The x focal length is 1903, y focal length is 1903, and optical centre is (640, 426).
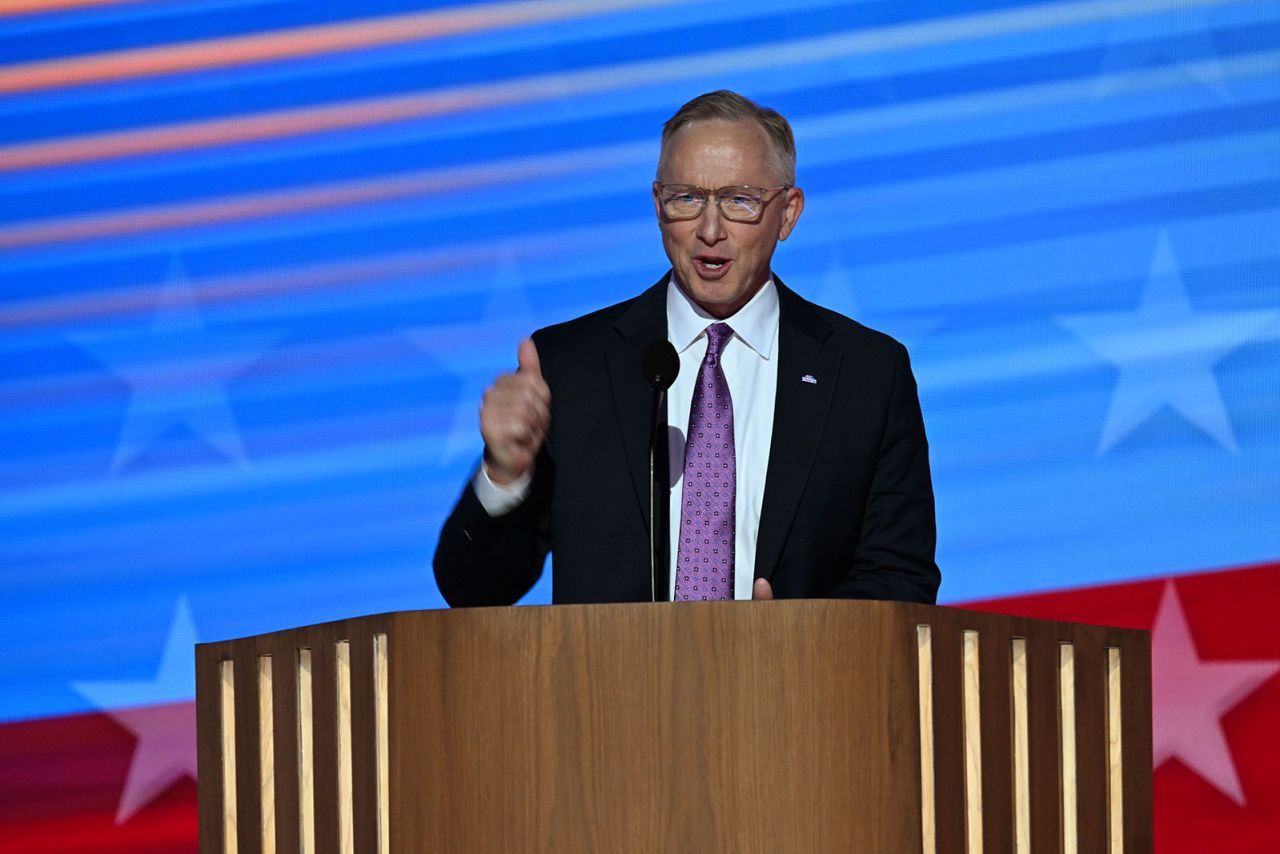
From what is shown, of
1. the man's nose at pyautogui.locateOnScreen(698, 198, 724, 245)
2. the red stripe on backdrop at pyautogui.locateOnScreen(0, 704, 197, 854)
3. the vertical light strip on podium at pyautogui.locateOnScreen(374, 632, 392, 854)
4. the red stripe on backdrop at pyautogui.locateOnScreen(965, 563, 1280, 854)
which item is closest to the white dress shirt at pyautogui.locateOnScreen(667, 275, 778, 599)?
the man's nose at pyautogui.locateOnScreen(698, 198, 724, 245)

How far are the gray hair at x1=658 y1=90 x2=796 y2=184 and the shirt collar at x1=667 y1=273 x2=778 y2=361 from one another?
6.7 inches

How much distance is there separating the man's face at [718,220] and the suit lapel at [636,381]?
0.08 m

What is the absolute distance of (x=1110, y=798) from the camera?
2.26 meters

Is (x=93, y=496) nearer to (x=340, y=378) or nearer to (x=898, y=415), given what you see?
(x=340, y=378)

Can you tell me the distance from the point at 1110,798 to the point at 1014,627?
0.33 m

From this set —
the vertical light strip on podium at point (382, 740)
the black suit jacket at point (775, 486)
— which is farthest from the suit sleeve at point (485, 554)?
the vertical light strip on podium at point (382, 740)

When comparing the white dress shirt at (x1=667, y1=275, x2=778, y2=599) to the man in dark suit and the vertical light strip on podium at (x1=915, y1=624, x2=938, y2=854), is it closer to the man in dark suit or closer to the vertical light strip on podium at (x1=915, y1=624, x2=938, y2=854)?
the man in dark suit

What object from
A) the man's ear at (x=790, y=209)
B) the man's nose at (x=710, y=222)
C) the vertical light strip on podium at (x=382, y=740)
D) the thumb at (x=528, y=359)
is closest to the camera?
the vertical light strip on podium at (x=382, y=740)

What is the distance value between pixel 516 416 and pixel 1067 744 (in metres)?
0.73

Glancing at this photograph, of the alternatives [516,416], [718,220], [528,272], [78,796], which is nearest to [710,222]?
[718,220]

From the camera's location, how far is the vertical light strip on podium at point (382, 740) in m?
1.94

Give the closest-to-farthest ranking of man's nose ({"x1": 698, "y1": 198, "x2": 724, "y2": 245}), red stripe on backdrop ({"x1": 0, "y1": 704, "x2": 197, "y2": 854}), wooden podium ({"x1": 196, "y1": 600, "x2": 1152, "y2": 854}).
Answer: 1. wooden podium ({"x1": 196, "y1": 600, "x2": 1152, "y2": 854})
2. man's nose ({"x1": 698, "y1": 198, "x2": 724, "y2": 245})
3. red stripe on backdrop ({"x1": 0, "y1": 704, "x2": 197, "y2": 854})

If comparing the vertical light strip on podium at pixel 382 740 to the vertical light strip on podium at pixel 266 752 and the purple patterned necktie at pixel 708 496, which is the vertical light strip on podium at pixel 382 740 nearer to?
the vertical light strip on podium at pixel 266 752

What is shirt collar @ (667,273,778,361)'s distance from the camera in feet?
8.53
